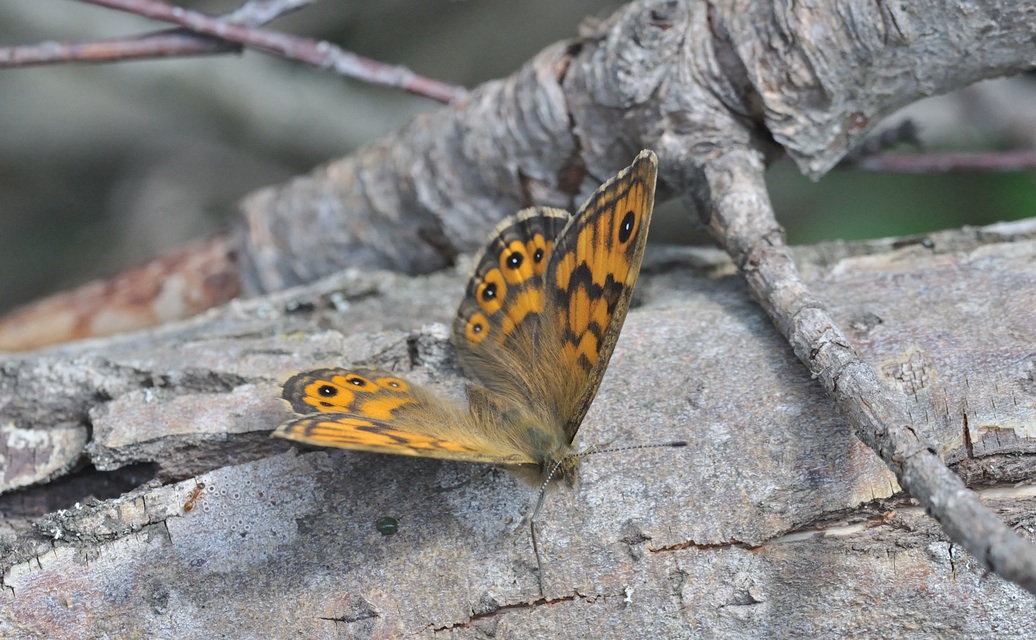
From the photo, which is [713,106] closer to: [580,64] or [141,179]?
[580,64]

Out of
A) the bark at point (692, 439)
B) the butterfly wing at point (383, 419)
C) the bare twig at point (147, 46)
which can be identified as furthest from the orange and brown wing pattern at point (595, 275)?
the bare twig at point (147, 46)

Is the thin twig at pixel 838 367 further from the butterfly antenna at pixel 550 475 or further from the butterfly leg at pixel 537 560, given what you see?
the butterfly leg at pixel 537 560

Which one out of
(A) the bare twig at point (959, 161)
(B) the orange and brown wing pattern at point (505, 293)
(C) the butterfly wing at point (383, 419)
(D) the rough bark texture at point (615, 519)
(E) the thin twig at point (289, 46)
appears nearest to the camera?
(C) the butterfly wing at point (383, 419)

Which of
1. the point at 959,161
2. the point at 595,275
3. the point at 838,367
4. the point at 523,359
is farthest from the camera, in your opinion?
the point at 959,161

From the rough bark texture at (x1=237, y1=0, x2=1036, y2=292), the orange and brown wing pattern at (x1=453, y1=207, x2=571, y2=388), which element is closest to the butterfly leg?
the orange and brown wing pattern at (x1=453, y1=207, x2=571, y2=388)

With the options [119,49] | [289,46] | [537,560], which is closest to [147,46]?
[119,49]

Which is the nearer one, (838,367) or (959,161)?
(838,367)

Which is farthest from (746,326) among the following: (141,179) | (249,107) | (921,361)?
(141,179)

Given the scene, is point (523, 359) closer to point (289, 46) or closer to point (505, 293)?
point (505, 293)
